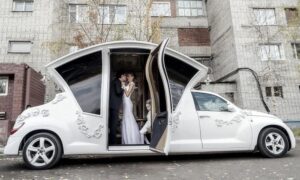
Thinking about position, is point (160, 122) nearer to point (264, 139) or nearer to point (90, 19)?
point (264, 139)

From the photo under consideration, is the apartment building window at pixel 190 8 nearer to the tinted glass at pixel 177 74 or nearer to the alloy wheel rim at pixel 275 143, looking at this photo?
the tinted glass at pixel 177 74

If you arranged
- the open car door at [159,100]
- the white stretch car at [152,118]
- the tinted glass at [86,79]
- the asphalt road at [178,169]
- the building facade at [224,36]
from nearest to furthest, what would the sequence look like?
1. the asphalt road at [178,169]
2. the open car door at [159,100]
3. the white stretch car at [152,118]
4. the tinted glass at [86,79]
5. the building facade at [224,36]

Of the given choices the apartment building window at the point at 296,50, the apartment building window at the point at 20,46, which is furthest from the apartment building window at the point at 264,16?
the apartment building window at the point at 20,46

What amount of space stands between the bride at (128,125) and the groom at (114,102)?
177 mm

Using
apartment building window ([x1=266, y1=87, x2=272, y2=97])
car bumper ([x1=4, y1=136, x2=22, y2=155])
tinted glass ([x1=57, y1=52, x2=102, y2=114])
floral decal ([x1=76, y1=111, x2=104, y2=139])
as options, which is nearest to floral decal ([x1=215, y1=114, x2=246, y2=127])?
floral decal ([x1=76, y1=111, x2=104, y2=139])

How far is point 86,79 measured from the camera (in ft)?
21.6

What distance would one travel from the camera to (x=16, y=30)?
728 inches

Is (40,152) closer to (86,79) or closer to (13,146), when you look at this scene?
(13,146)

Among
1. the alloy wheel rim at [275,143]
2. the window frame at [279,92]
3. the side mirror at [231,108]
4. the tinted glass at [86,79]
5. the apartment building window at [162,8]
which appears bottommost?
the alloy wheel rim at [275,143]

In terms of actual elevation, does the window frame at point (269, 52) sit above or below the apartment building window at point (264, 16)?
below

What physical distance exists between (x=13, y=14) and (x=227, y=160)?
59.7 feet

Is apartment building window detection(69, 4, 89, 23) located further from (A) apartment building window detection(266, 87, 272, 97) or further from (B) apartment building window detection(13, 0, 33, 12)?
(A) apartment building window detection(266, 87, 272, 97)

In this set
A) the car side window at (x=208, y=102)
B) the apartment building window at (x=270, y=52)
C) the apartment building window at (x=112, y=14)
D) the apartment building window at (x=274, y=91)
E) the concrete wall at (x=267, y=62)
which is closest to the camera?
the car side window at (x=208, y=102)

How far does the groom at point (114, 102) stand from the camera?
7043mm
